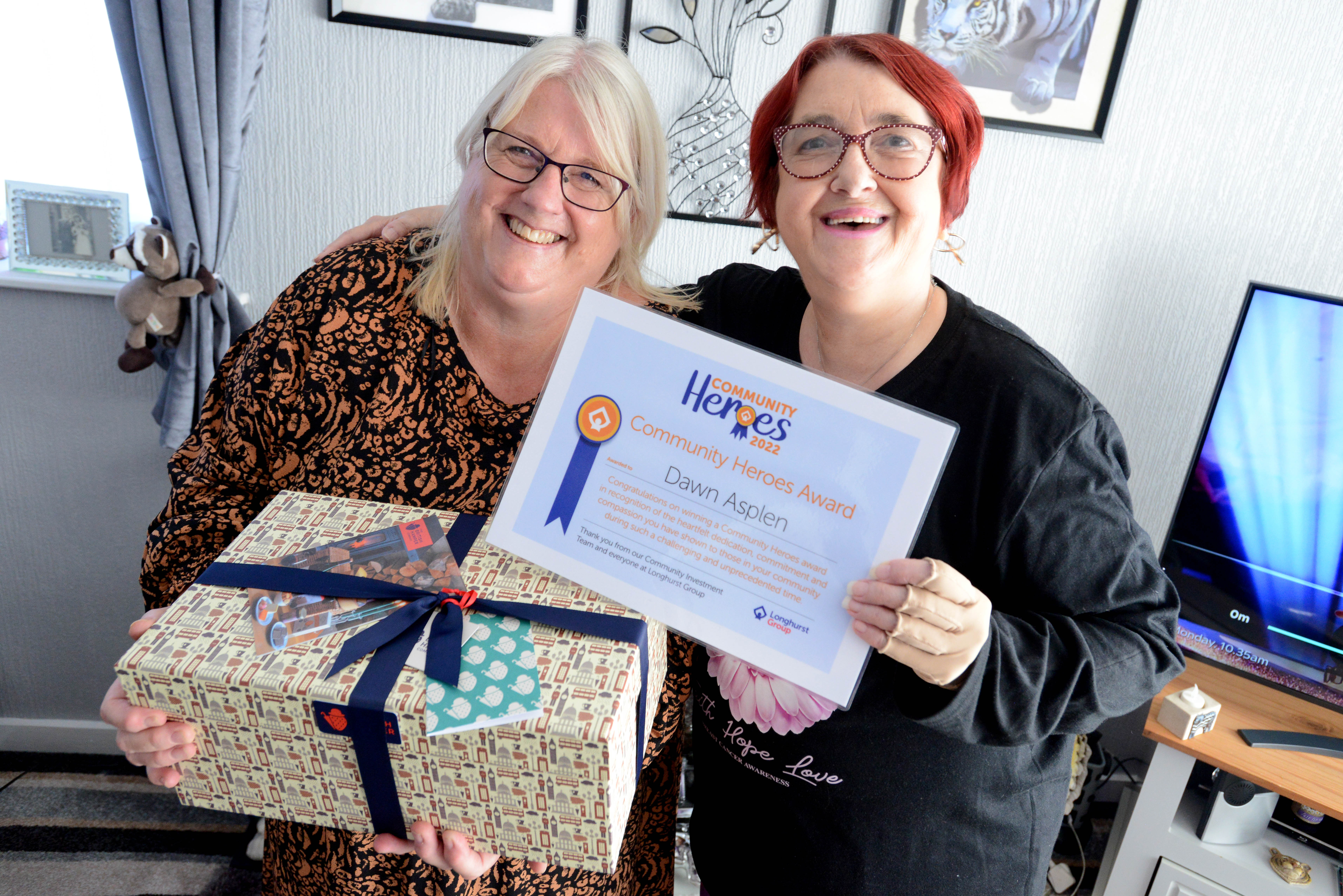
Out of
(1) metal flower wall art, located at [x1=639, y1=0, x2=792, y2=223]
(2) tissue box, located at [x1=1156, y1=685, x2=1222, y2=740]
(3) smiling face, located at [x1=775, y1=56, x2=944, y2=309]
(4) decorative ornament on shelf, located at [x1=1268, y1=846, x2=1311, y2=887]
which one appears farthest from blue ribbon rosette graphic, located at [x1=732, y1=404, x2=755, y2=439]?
(4) decorative ornament on shelf, located at [x1=1268, y1=846, x2=1311, y2=887]

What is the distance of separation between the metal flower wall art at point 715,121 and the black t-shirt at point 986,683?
902 mm

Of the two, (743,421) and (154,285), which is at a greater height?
(743,421)

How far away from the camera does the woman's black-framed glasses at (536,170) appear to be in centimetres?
107

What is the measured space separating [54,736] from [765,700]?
2.40 metres

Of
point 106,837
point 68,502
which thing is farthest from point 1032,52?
point 106,837

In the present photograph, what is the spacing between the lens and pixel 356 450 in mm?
→ 1037

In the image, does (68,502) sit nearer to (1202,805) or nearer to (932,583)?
(932,583)

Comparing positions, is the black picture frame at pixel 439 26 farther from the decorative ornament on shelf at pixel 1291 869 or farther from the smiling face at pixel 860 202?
the decorative ornament on shelf at pixel 1291 869

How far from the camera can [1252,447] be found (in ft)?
5.50

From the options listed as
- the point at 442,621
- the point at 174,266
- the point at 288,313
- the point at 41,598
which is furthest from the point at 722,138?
the point at 41,598

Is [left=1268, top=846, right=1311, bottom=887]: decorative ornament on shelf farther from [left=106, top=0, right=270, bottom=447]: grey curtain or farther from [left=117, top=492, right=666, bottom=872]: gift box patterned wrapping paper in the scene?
[left=106, top=0, right=270, bottom=447]: grey curtain

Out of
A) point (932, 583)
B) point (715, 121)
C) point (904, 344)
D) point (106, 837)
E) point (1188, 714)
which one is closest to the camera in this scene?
point (932, 583)

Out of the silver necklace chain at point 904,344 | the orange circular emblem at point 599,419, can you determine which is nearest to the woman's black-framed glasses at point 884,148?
the silver necklace chain at point 904,344

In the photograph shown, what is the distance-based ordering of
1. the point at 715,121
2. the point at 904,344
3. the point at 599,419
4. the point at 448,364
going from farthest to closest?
the point at 715,121 → the point at 448,364 → the point at 904,344 → the point at 599,419
